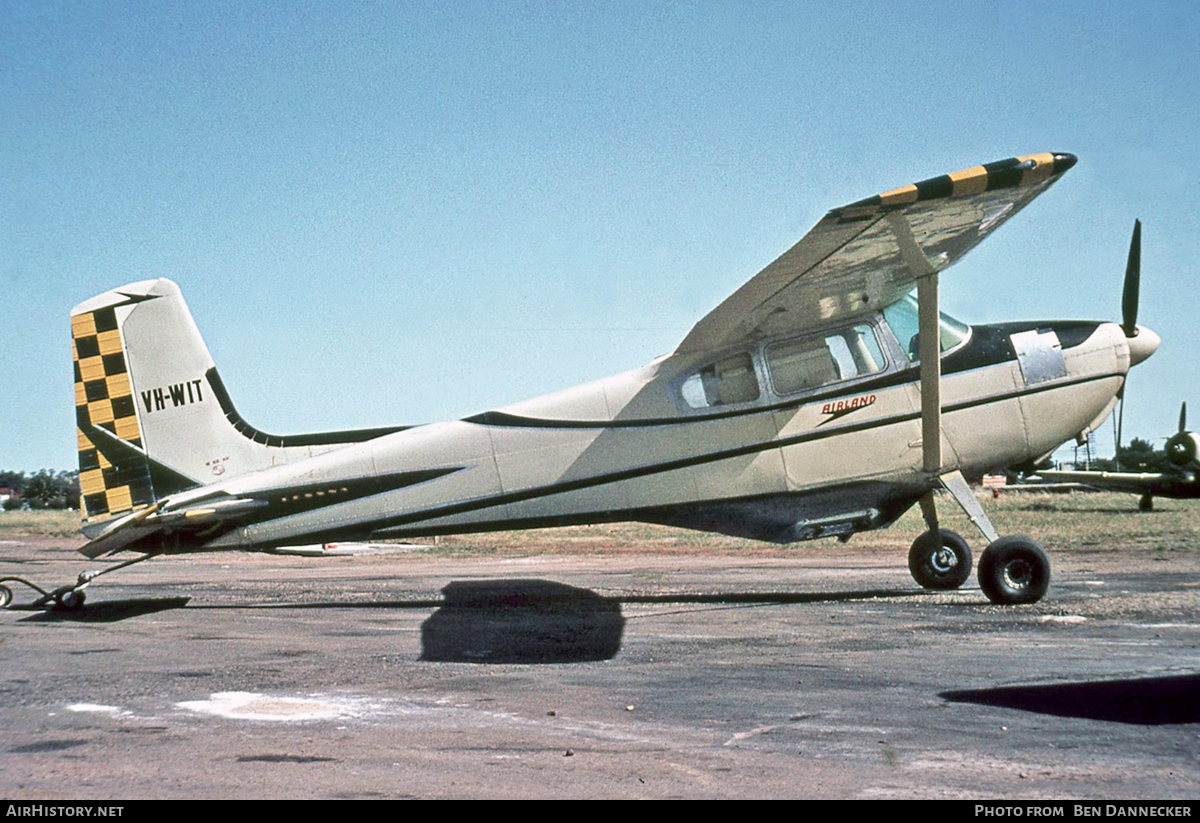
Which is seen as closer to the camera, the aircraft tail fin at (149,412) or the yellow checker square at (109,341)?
the aircraft tail fin at (149,412)

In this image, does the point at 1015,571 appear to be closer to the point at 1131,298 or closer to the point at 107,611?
the point at 1131,298

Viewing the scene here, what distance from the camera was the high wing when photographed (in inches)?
281

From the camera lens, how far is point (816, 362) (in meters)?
9.89

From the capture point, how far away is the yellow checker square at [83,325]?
10422mm

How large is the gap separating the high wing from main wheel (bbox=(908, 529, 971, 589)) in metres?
2.85

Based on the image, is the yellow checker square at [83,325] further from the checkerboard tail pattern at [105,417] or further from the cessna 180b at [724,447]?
the cessna 180b at [724,447]

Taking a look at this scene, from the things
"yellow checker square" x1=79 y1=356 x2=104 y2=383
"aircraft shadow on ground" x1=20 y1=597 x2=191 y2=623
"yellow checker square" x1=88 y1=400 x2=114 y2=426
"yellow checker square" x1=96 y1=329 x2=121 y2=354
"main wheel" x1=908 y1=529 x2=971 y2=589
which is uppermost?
"yellow checker square" x1=96 y1=329 x2=121 y2=354

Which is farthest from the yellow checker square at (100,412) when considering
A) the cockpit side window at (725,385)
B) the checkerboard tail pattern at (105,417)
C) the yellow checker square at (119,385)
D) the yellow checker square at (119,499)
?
the cockpit side window at (725,385)

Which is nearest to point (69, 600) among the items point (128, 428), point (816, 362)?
point (128, 428)

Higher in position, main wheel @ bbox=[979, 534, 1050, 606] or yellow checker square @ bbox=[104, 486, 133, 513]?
yellow checker square @ bbox=[104, 486, 133, 513]

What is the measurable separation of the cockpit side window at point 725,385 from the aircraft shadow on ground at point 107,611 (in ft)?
21.8

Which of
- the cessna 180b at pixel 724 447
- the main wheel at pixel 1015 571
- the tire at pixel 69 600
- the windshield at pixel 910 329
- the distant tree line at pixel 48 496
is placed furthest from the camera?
the distant tree line at pixel 48 496

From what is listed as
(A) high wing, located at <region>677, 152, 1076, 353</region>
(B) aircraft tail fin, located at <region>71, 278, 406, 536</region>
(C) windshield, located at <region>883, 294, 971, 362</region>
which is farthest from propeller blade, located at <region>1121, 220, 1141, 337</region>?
(B) aircraft tail fin, located at <region>71, 278, 406, 536</region>

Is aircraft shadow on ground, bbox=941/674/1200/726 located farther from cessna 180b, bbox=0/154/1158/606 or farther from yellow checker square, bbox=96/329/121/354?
yellow checker square, bbox=96/329/121/354
